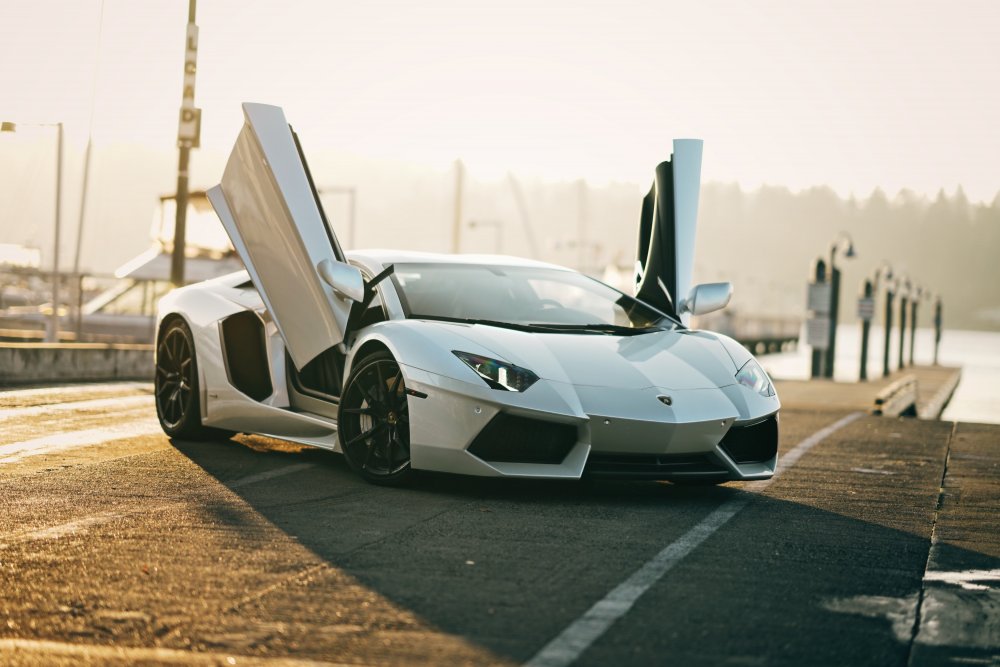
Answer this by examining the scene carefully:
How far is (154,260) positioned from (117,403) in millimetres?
39149

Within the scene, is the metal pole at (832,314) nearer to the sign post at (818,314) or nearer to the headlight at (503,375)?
the sign post at (818,314)

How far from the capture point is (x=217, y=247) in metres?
50.2

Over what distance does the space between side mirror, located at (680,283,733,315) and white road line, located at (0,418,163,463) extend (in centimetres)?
377

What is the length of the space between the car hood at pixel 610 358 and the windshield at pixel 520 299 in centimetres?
24

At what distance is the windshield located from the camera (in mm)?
7035

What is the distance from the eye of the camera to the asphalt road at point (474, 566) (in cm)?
365

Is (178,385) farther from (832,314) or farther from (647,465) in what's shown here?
(832,314)

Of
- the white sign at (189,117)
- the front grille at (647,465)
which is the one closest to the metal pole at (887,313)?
the white sign at (189,117)

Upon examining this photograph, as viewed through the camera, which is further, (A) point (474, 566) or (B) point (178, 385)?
(B) point (178, 385)

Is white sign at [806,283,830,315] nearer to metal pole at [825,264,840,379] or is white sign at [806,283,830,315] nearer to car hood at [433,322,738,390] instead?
metal pole at [825,264,840,379]

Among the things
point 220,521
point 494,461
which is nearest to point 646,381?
point 494,461

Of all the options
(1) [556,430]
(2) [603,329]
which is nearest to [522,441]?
(1) [556,430]

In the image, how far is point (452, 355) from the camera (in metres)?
6.35

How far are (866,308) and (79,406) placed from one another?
4011 centimetres
